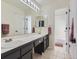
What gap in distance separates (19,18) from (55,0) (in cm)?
299

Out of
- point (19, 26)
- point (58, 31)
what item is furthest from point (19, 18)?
point (58, 31)

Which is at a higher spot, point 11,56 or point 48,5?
point 48,5

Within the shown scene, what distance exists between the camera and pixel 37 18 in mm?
5711

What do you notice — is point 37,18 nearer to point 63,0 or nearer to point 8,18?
point 63,0

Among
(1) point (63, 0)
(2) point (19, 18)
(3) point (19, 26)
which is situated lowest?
(3) point (19, 26)

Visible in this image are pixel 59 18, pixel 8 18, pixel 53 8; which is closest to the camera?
pixel 8 18

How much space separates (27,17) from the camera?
439 cm

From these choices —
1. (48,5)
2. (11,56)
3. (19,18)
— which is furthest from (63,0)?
(11,56)

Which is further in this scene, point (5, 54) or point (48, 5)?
point (48, 5)

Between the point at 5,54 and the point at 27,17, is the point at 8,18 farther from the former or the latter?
the point at 5,54

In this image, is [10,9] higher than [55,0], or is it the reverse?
[55,0]

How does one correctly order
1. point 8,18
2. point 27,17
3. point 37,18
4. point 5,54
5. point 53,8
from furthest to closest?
point 53,8 → point 37,18 → point 27,17 → point 8,18 → point 5,54

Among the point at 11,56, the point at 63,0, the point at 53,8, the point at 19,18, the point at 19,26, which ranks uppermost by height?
the point at 63,0

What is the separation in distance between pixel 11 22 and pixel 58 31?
6224 millimetres
